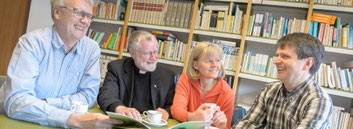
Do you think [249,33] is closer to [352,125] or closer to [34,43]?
[352,125]

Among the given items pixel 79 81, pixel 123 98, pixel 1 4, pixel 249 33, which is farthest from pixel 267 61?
pixel 1 4

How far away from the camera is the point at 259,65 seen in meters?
3.19

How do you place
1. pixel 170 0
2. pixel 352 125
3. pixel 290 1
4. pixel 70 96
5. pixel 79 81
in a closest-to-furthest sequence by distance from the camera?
pixel 70 96 → pixel 79 81 → pixel 352 125 → pixel 290 1 → pixel 170 0

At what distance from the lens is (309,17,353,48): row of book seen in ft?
9.68

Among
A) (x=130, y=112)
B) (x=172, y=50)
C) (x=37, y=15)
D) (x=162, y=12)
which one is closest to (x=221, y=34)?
(x=172, y=50)

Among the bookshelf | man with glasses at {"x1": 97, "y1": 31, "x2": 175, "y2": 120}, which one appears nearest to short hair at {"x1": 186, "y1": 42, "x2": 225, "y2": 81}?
man with glasses at {"x1": 97, "y1": 31, "x2": 175, "y2": 120}

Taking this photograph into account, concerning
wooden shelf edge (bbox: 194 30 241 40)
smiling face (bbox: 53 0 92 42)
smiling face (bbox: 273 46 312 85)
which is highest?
wooden shelf edge (bbox: 194 30 241 40)

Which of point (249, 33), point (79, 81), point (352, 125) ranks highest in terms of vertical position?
point (249, 33)

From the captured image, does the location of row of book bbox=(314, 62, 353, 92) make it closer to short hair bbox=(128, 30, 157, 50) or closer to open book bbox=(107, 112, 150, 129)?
short hair bbox=(128, 30, 157, 50)

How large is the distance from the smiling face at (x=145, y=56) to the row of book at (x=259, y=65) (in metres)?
1.55

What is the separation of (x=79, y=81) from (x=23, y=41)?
391 mm

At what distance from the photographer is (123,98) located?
6.59 ft

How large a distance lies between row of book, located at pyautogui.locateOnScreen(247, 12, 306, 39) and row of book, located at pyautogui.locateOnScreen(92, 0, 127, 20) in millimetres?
1806

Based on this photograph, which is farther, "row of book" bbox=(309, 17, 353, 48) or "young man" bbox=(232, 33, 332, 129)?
"row of book" bbox=(309, 17, 353, 48)
